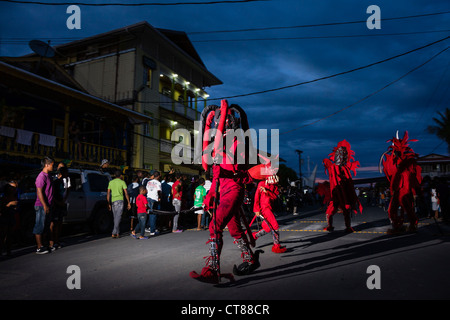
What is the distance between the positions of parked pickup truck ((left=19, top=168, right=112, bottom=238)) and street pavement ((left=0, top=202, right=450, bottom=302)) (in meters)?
1.20

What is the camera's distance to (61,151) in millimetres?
14711

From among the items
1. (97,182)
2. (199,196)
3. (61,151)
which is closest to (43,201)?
(97,182)

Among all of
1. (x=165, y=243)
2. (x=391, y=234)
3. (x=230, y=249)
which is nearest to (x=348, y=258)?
(x=230, y=249)

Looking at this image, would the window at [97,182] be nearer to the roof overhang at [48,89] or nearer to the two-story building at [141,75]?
the roof overhang at [48,89]

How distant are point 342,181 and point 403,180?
58.9 inches

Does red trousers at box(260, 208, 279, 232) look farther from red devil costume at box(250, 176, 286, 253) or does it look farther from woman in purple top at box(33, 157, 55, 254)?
woman in purple top at box(33, 157, 55, 254)

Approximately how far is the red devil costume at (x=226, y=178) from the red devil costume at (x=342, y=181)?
4.91 metres

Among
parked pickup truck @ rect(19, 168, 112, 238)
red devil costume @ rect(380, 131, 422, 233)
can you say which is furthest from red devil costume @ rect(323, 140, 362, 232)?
parked pickup truck @ rect(19, 168, 112, 238)

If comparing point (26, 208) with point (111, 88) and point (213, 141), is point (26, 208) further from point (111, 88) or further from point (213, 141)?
point (111, 88)

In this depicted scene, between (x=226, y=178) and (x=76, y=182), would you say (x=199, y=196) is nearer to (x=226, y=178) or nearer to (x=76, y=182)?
(x=76, y=182)

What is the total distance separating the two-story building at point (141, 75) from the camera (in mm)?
21703

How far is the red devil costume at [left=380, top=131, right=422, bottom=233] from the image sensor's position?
26.2 feet
